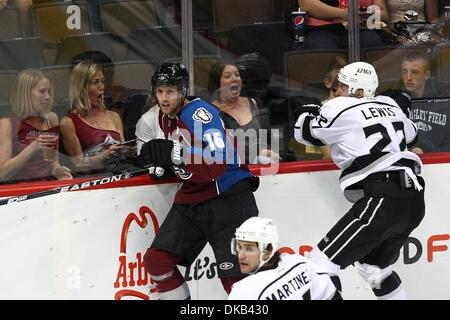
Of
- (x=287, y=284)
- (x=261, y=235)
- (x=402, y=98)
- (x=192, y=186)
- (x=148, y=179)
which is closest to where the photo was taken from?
(x=287, y=284)

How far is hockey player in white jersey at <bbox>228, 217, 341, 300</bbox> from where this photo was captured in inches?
207

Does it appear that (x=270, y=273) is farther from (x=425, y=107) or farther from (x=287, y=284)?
(x=425, y=107)

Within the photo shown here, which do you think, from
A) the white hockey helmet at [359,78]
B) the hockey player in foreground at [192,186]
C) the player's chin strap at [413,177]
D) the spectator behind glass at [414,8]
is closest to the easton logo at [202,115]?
the hockey player in foreground at [192,186]

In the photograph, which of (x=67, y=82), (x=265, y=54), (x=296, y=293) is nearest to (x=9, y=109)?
(x=67, y=82)

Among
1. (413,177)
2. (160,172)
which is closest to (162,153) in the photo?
(160,172)

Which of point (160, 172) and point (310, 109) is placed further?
point (310, 109)

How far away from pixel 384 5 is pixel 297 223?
1.46 meters

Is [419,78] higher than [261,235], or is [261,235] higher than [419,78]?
[419,78]

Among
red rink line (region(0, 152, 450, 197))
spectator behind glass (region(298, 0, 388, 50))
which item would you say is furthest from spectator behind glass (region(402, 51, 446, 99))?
red rink line (region(0, 152, 450, 197))

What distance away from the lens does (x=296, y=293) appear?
5.29 metres

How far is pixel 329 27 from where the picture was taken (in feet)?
23.8

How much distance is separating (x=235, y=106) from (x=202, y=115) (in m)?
0.73

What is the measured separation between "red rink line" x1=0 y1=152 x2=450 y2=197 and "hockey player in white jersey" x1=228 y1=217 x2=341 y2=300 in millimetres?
1012

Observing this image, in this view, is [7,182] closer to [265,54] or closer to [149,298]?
[149,298]
